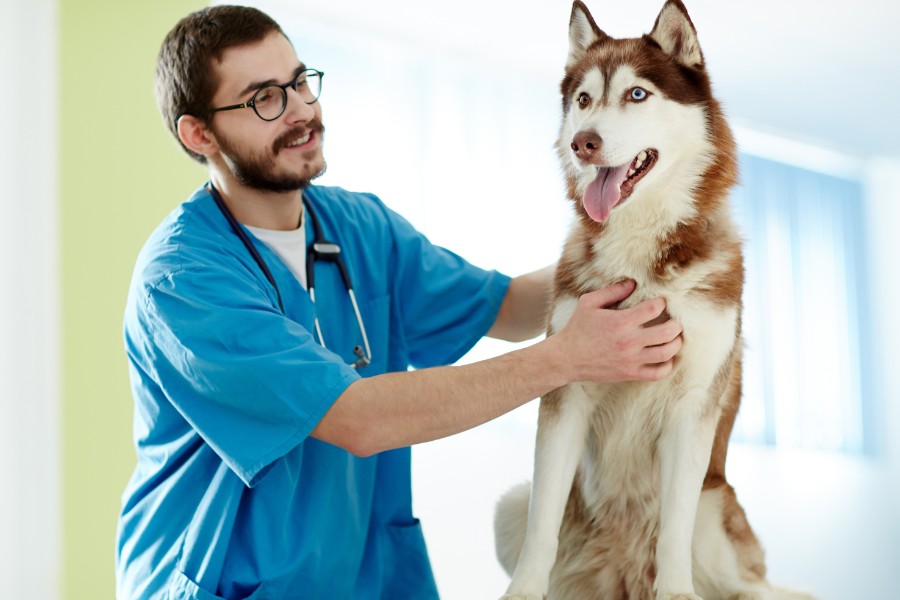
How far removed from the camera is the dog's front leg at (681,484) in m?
1.36

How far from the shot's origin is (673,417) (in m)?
1.43

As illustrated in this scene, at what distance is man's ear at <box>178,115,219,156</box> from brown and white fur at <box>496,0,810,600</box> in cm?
74

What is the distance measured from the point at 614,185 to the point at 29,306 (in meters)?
2.59

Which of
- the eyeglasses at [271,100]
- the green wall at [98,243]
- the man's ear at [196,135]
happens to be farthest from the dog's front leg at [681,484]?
the green wall at [98,243]

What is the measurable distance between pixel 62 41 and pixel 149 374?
219cm

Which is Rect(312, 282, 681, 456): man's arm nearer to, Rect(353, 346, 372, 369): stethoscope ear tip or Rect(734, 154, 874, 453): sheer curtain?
Rect(353, 346, 372, 369): stethoscope ear tip

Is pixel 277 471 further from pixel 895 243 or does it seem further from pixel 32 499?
pixel 895 243

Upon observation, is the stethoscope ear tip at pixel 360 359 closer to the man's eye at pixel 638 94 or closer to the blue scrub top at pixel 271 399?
the blue scrub top at pixel 271 399

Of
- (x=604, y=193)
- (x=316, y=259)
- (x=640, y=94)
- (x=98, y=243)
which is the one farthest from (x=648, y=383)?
(x=98, y=243)

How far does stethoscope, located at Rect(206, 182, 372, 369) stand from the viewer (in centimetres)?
Answer: 166

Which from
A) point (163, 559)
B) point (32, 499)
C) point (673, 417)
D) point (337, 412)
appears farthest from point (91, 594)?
point (673, 417)

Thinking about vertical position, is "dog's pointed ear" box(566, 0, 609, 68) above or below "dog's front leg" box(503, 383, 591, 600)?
above

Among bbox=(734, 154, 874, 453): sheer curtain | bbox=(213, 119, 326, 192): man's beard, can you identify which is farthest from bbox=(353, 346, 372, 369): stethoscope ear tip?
bbox=(734, 154, 874, 453): sheer curtain

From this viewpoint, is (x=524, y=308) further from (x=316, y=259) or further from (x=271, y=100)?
(x=271, y=100)
